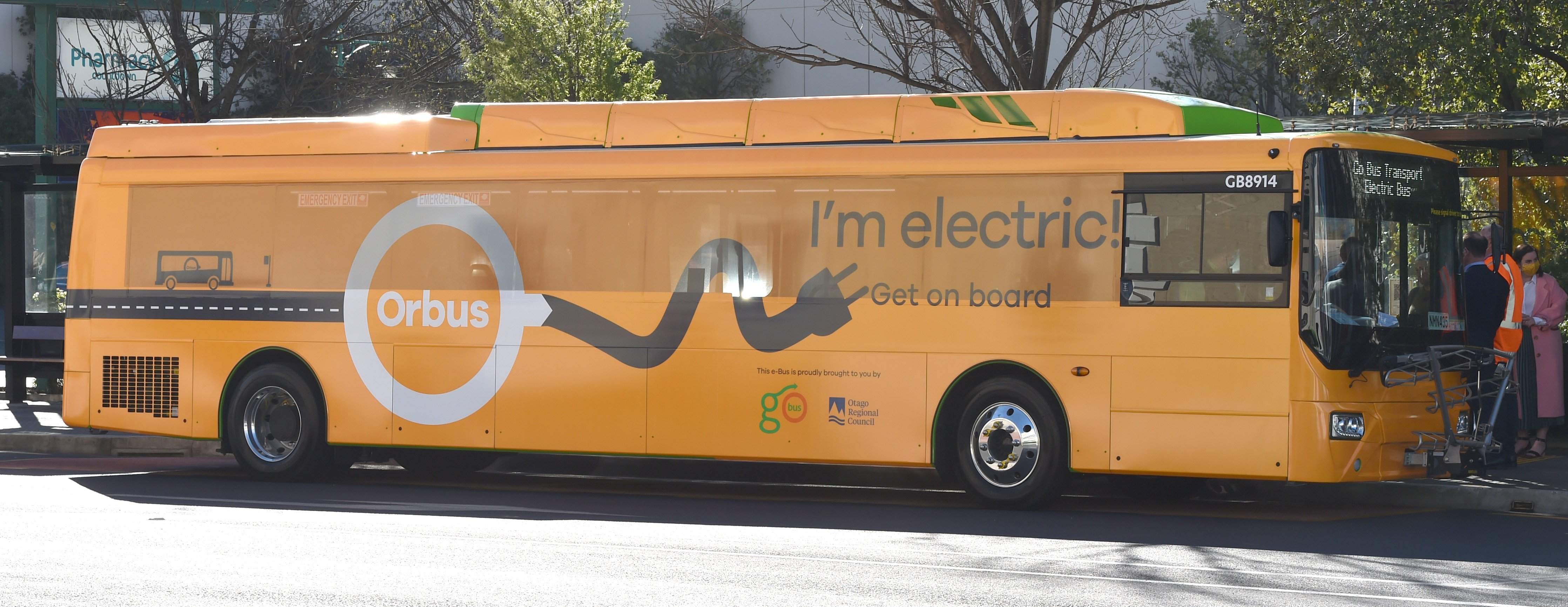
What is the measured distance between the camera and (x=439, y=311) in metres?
12.1

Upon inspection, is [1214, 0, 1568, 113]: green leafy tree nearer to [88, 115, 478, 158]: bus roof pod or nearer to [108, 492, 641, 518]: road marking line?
[88, 115, 478, 158]: bus roof pod

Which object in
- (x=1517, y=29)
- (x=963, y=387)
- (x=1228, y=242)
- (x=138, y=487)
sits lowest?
A: (x=138, y=487)

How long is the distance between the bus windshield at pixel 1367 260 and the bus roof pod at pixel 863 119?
2.55ft

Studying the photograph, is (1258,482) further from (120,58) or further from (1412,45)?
(120,58)

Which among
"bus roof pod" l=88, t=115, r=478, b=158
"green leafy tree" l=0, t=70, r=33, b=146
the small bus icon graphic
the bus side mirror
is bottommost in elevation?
the small bus icon graphic

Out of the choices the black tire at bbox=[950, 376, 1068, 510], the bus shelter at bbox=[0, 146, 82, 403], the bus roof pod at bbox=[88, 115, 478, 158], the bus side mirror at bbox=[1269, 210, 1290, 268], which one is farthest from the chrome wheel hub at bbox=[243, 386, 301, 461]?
Answer: the bus side mirror at bbox=[1269, 210, 1290, 268]

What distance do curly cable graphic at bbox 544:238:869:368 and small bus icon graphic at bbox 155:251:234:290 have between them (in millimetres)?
2937

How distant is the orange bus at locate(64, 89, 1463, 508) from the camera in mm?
9891

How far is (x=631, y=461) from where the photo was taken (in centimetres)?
1343

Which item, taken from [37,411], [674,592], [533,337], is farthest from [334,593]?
[37,411]

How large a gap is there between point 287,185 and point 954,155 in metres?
5.59

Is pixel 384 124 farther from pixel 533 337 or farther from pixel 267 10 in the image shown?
pixel 267 10

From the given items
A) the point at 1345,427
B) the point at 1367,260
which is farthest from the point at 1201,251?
the point at 1345,427

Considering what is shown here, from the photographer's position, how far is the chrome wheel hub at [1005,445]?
1051cm
